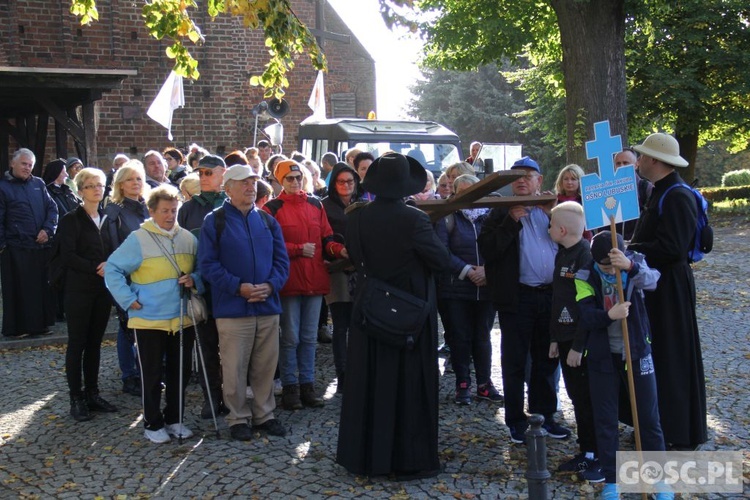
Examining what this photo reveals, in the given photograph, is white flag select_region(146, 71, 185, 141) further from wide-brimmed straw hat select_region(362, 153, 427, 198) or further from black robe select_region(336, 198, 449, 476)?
black robe select_region(336, 198, 449, 476)

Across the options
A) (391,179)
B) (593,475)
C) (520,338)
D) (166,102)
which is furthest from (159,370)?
(166,102)

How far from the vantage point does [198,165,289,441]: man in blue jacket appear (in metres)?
6.26

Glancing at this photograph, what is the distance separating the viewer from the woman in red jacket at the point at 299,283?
7109 mm

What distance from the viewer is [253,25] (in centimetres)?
711

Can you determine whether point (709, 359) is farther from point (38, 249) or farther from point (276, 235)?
point (38, 249)

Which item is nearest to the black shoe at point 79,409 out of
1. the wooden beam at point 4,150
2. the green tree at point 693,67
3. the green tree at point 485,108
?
the wooden beam at point 4,150

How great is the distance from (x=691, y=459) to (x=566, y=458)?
2.56 feet

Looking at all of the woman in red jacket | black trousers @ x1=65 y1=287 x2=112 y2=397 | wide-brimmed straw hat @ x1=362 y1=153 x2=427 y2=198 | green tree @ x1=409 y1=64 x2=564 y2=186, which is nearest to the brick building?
black trousers @ x1=65 y1=287 x2=112 y2=397

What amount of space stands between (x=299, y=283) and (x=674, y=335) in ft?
9.52

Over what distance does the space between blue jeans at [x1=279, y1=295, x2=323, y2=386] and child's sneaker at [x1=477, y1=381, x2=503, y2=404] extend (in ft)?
4.57

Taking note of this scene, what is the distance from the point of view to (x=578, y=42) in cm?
1407

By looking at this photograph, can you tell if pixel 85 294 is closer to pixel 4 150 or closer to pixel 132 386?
pixel 132 386

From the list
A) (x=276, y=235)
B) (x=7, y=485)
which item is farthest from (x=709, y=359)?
(x=7, y=485)

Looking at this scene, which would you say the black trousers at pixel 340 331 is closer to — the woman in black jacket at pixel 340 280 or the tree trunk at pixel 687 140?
the woman in black jacket at pixel 340 280
